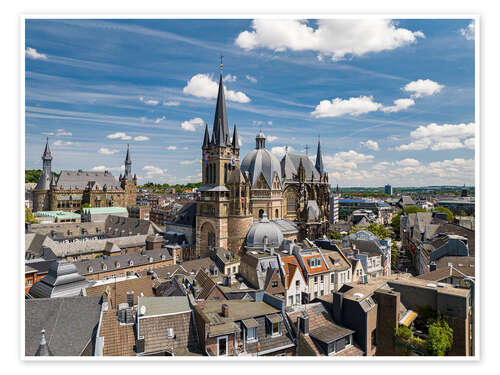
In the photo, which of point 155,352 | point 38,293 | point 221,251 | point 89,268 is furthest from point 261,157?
point 155,352

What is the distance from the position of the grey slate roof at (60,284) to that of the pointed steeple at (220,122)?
2268 cm

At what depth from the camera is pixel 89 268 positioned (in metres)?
32.6

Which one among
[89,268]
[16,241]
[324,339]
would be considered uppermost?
[16,241]

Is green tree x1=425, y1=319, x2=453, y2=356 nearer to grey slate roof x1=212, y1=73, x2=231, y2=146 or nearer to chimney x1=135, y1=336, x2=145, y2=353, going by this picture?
chimney x1=135, y1=336, x2=145, y2=353

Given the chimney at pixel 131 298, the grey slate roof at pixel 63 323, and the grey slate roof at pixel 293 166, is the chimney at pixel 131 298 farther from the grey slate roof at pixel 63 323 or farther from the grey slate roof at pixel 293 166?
the grey slate roof at pixel 293 166

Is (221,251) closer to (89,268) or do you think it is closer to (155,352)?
(89,268)

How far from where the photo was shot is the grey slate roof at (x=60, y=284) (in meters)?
18.7

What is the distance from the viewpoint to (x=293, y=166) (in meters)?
48.0

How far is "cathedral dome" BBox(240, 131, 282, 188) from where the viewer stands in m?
42.0

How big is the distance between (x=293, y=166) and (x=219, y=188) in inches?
594

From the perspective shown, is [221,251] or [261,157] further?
[261,157]

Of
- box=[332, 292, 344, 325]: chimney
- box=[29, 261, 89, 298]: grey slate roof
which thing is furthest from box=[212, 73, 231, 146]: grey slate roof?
box=[332, 292, 344, 325]: chimney

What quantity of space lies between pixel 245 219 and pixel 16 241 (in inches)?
1071
